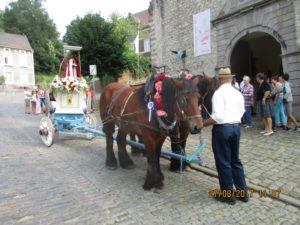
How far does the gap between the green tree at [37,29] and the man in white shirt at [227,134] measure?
59.8 m

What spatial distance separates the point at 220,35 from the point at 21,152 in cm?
917

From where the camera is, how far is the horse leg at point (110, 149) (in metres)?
6.40

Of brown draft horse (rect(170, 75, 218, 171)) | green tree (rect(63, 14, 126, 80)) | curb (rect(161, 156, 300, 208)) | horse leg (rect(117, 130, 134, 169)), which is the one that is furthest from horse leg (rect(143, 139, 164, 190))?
green tree (rect(63, 14, 126, 80))

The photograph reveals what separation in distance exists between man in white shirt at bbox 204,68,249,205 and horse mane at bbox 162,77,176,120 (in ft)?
1.85

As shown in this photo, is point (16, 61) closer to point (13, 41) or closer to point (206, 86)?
point (13, 41)

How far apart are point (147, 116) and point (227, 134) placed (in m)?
1.34

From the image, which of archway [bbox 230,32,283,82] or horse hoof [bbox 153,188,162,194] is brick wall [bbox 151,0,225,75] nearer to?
archway [bbox 230,32,283,82]

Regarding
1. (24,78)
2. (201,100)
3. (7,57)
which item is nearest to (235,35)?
(201,100)

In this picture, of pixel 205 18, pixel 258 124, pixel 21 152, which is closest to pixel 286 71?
pixel 258 124

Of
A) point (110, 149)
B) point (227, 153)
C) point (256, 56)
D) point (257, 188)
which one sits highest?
point (256, 56)

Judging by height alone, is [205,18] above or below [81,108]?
above

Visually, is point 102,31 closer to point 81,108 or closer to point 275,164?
point 81,108

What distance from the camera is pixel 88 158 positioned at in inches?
283

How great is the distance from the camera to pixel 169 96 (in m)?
4.68
